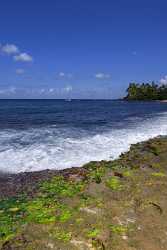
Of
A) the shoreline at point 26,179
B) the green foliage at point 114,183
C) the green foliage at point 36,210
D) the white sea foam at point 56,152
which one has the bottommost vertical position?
the white sea foam at point 56,152

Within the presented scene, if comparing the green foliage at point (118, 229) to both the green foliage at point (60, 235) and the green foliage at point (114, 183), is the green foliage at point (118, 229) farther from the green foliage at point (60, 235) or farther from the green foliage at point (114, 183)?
the green foliage at point (114, 183)

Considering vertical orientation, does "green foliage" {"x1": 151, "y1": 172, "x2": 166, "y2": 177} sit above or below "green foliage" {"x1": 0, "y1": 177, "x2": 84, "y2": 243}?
above

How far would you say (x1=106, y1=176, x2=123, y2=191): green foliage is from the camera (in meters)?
7.24

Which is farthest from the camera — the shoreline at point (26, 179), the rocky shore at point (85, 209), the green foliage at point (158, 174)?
the green foliage at point (158, 174)

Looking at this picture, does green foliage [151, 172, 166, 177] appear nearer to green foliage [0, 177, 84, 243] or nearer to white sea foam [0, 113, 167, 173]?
green foliage [0, 177, 84, 243]

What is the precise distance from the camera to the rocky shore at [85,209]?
4.84m

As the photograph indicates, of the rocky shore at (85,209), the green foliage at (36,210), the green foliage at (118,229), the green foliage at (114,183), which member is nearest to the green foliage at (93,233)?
the rocky shore at (85,209)

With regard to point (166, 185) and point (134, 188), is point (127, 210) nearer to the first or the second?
point (134, 188)

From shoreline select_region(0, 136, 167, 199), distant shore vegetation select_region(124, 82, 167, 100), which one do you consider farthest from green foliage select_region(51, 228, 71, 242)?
distant shore vegetation select_region(124, 82, 167, 100)

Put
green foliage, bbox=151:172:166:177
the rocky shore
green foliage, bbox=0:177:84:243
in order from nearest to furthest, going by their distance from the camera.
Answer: the rocky shore < green foliage, bbox=0:177:84:243 < green foliage, bbox=151:172:166:177

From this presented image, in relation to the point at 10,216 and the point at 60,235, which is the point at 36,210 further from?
the point at 60,235

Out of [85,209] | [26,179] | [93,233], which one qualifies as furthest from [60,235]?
[26,179]

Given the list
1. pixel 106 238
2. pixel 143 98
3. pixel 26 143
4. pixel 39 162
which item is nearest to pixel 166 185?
pixel 106 238

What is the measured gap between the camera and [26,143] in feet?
51.0
